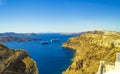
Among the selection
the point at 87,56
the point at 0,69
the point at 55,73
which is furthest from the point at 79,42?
the point at 0,69

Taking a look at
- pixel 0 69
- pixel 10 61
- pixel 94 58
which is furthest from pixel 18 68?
pixel 94 58

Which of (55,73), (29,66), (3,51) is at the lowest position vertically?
(55,73)

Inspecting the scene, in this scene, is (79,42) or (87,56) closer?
(87,56)

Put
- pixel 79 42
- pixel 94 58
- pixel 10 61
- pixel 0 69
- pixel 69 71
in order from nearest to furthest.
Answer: pixel 0 69 < pixel 10 61 < pixel 69 71 < pixel 94 58 < pixel 79 42

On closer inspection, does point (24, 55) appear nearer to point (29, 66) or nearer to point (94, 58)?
point (29, 66)

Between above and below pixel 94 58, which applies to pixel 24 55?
above

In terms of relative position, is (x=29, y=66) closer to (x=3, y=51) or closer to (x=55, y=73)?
(x=3, y=51)

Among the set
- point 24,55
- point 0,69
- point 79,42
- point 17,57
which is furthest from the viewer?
point 79,42
